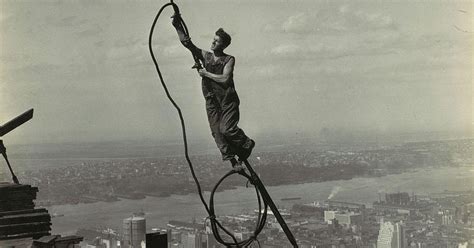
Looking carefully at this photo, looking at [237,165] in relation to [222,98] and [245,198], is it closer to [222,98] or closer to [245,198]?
[222,98]

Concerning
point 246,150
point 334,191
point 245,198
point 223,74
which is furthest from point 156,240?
point 334,191

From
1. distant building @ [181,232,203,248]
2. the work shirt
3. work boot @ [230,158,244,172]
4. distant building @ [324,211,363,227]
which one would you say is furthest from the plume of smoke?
the work shirt

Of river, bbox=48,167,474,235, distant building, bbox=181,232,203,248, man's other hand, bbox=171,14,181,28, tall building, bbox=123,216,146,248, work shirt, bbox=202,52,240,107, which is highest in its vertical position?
man's other hand, bbox=171,14,181,28

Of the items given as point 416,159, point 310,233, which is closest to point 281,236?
point 310,233

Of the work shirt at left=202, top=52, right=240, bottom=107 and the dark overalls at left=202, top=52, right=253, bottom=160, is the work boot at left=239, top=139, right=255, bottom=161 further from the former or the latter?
the work shirt at left=202, top=52, right=240, bottom=107

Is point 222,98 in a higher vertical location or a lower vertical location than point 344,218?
higher

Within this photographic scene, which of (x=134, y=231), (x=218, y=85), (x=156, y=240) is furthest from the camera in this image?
(x=134, y=231)
